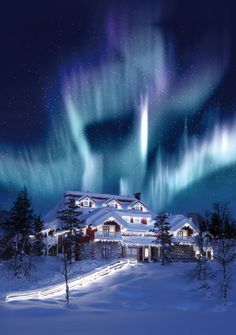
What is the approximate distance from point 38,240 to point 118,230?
494 inches

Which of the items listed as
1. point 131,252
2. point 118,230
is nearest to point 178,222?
point 131,252

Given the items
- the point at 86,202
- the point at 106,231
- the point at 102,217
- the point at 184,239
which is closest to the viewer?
the point at 106,231

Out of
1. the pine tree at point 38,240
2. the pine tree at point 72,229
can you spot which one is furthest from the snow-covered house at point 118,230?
the pine tree at point 72,229

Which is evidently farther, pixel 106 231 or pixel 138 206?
pixel 138 206

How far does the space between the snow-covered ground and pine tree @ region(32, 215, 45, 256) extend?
8.84m

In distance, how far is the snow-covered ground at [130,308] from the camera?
22172 mm

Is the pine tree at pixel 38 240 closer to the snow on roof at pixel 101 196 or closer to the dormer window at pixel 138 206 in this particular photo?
the snow on roof at pixel 101 196

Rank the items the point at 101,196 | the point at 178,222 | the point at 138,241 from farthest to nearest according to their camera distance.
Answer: the point at 101,196 < the point at 178,222 < the point at 138,241

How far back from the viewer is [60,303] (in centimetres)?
3788

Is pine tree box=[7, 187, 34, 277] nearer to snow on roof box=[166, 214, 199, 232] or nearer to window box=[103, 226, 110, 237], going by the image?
window box=[103, 226, 110, 237]

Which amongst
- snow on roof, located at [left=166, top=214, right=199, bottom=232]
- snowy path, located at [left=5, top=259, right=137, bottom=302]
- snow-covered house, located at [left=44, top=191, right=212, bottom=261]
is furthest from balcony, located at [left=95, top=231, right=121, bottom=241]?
snow on roof, located at [left=166, top=214, right=199, bottom=232]

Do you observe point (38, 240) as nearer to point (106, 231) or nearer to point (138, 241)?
point (106, 231)

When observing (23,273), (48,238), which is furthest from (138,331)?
(48,238)

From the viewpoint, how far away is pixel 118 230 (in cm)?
7019
